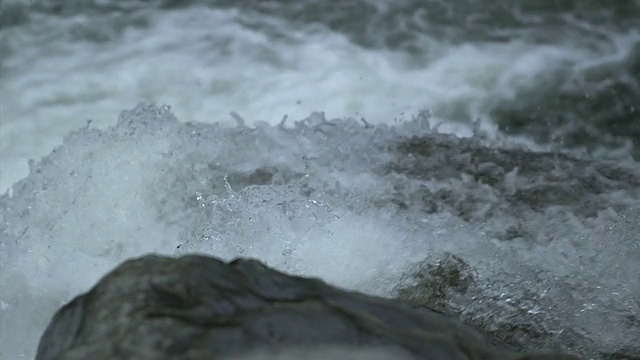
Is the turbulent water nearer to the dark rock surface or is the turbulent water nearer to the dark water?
the dark water

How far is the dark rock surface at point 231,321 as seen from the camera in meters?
1.34

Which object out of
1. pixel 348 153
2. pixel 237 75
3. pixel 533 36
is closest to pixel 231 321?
pixel 348 153

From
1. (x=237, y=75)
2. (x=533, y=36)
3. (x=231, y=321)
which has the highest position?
(x=231, y=321)

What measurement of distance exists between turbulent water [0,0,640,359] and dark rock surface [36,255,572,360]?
87cm

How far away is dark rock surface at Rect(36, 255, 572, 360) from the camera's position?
134 cm

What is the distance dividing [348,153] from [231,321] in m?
1.93

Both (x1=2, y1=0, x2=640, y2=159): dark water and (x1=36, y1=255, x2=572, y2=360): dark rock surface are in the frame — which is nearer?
(x1=36, y1=255, x2=572, y2=360): dark rock surface

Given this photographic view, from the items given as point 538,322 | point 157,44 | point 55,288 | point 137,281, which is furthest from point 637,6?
point 137,281

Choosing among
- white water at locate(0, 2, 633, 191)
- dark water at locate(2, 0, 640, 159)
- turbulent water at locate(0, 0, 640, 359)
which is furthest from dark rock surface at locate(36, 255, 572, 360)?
dark water at locate(2, 0, 640, 159)

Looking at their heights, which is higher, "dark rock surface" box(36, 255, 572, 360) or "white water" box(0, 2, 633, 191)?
"dark rock surface" box(36, 255, 572, 360)

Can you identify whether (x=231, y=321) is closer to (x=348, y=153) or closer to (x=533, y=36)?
(x=348, y=153)

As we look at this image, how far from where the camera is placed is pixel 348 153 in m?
3.29

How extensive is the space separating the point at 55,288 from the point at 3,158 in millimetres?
1897

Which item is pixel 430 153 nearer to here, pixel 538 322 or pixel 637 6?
pixel 538 322
